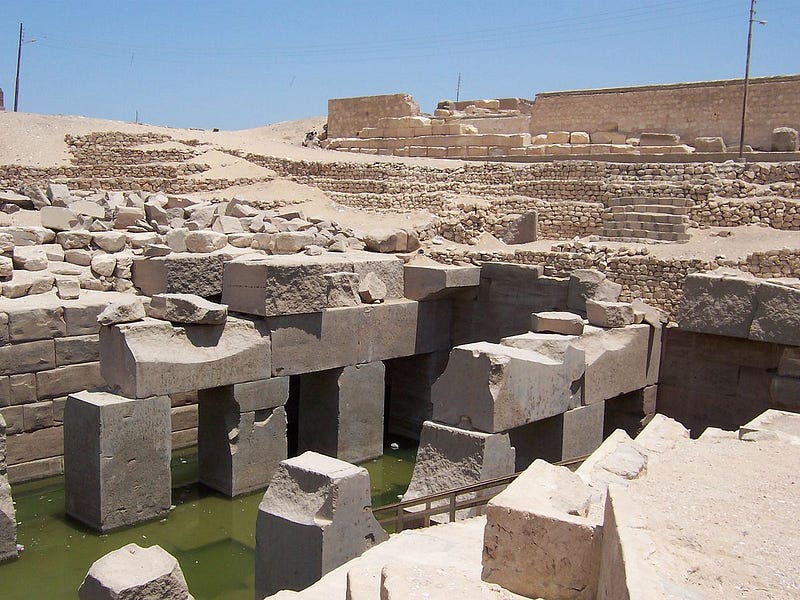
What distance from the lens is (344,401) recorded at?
10273 mm

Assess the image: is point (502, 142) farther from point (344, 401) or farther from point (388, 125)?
point (344, 401)

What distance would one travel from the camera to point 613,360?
9.21 meters

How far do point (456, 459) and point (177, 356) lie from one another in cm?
300

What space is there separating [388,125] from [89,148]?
8.25 metres

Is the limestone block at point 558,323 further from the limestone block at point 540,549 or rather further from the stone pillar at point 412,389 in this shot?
the limestone block at point 540,549

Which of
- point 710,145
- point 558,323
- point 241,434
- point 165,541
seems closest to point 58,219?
point 241,434

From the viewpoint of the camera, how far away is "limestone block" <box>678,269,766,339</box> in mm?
9102

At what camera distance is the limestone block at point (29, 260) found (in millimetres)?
10211

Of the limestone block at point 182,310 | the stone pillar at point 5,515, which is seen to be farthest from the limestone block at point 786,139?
the stone pillar at point 5,515

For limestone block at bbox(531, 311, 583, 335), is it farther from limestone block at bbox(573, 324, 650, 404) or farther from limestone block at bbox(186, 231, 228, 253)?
limestone block at bbox(186, 231, 228, 253)

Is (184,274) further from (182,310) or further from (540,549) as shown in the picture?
(540,549)

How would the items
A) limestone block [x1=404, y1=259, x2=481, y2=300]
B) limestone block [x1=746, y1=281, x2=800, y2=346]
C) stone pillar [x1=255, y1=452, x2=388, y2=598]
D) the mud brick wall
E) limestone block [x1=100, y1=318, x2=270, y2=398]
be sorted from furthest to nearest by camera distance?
the mud brick wall
limestone block [x1=404, y1=259, x2=481, y2=300]
limestone block [x1=746, y1=281, x2=800, y2=346]
limestone block [x1=100, y1=318, x2=270, y2=398]
stone pillar [x1=255, y1=452, x2=388, y2=598]

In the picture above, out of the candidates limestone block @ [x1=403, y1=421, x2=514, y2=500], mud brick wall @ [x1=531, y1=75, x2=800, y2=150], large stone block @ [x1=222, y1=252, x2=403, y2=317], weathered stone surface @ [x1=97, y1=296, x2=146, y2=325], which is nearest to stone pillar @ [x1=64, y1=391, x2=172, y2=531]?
weathered stone surface @ [x1=97, y1=296, x2=146, y2=325]

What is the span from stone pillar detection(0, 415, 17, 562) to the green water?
130 mm
